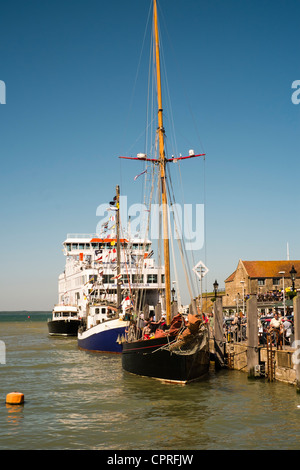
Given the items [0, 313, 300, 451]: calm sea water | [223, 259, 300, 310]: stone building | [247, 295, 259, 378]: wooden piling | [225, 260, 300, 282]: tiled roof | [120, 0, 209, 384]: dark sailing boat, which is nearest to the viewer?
[0, 313, 300, 451]: calm sea water

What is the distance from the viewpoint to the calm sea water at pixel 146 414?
43.4 ft

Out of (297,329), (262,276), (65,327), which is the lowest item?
(65,327)

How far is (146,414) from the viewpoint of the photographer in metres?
16.3

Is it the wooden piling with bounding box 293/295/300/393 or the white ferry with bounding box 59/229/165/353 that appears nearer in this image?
the wooden piling with bounding box 293/295/300/393

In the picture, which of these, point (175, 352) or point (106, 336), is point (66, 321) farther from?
point (175, 352)

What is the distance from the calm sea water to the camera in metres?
→ 13.2

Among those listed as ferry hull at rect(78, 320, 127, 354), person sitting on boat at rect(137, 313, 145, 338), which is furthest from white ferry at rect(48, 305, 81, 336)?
person sitting on boat at rect(137, 313, 145, 338)

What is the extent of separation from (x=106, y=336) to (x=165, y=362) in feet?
48.2

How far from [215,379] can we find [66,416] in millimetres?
8653

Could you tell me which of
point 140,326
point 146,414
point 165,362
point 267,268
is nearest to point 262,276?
point 267,268

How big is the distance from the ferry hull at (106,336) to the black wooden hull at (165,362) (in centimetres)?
1046

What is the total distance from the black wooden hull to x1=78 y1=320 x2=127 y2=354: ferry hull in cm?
1046

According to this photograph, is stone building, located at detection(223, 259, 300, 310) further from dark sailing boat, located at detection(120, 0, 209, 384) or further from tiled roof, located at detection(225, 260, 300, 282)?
dark sailing boat, located at detection(120, 0, 209, 384)

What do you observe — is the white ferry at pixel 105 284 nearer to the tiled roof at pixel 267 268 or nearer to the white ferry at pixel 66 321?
the white ferry at pixel 66 321
